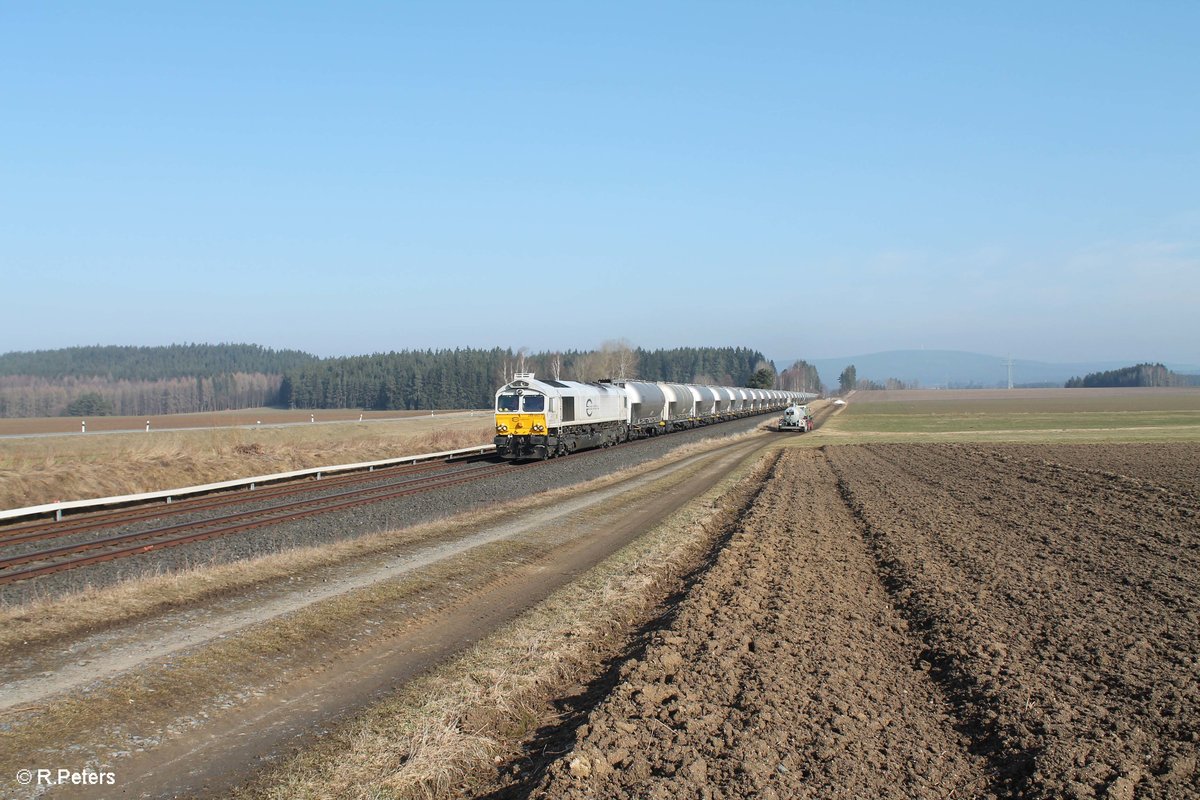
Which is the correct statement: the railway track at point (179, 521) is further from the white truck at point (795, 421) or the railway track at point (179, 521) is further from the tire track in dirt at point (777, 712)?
the white truck at point (795, 421)

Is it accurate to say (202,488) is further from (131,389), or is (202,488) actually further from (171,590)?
(131,389)

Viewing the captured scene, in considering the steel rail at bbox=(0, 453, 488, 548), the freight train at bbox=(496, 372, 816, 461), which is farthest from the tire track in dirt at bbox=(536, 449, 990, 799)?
the freight train at bbox=(496, 372, 816, 461)

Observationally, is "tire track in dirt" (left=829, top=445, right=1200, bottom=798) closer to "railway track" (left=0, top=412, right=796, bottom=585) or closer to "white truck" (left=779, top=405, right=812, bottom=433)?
"railway track" (left=0, top=412, right=796, bottom=585)

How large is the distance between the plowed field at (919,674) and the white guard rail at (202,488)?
1722 cm

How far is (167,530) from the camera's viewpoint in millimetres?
17734

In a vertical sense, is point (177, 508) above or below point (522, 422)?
below

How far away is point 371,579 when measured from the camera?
12.8 meters

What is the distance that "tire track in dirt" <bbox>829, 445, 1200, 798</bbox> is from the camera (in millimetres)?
5859

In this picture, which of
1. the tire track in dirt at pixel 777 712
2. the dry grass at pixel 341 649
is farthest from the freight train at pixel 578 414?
the tire track in dirt at pixel 777 712

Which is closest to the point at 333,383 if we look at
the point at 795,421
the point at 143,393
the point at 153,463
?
the point at 143,393

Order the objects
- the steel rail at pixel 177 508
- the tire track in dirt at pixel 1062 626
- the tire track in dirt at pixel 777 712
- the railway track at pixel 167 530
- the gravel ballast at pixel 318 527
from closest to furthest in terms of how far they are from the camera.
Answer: the tire track in dirt at pixel 777 712 < the tire track in dirt at pixel 1062 626 < the gravel ballast at pixel 318 527 < the railway track at pixel 167 530 < the steel rail at pixel 177 508

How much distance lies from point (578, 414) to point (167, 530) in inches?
882

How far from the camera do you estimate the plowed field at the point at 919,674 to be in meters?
5.67

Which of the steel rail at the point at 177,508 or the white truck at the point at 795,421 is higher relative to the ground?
the white truck at the point at 795,421
